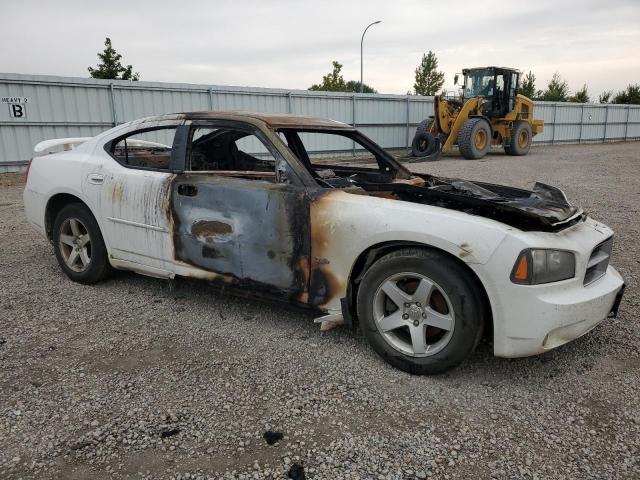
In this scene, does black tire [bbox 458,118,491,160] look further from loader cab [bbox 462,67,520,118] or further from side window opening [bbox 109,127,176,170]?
side window opening [bbox 109,127,176,170]

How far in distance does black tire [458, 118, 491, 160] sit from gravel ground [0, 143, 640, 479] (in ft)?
47.0

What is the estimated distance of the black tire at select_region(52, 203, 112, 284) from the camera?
420cm

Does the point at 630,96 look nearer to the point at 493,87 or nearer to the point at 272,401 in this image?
the point at 493,87

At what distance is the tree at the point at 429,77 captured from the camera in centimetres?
4606

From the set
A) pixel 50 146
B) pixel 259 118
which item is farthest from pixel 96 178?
pixel 259 118

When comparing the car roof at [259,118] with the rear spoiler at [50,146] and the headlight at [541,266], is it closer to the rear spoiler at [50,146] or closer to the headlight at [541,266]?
the rear spoiler at [50,146]

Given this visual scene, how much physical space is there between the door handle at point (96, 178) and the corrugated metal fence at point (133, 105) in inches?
438

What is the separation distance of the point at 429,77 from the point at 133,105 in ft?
119

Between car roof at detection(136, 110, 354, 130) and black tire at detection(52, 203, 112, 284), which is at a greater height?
car roof at detection(136, 110, 354, 130)

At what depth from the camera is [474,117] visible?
18.1 meters

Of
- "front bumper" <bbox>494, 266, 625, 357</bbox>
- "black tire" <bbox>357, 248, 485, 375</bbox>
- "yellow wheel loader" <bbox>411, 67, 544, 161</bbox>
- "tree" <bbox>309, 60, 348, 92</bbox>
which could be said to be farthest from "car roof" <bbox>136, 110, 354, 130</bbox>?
"tree" <bbox>309, 60, 348, 92</bbox>

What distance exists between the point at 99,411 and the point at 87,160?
2379mm

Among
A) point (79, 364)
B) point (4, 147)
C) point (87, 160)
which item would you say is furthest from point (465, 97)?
point (79, 364)

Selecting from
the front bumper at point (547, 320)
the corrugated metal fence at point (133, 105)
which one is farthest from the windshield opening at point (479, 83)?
the front bumper at point (547, 320)
